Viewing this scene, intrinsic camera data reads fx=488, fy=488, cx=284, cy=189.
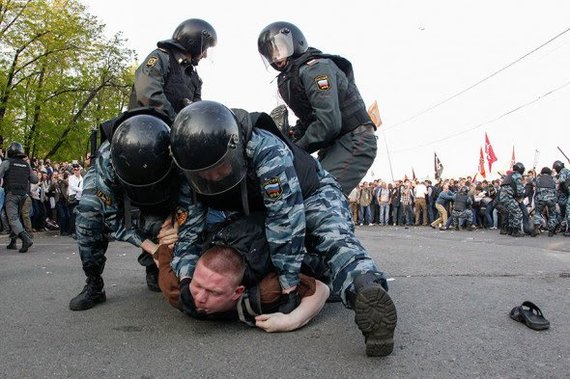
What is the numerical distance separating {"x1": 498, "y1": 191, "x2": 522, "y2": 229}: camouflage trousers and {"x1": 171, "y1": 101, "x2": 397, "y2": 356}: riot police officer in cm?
988

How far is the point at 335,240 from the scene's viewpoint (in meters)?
2.52

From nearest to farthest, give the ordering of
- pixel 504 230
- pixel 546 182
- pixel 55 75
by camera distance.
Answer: pixel 546 182 < pixel 504 230 < pixel 55 75

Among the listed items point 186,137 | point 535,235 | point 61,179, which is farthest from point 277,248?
point 535,235

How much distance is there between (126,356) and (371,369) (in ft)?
3.44

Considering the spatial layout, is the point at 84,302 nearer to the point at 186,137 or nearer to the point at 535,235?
the point at 186,137

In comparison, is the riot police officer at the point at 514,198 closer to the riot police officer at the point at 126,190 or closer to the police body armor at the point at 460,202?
the police body armor at the point at 460,202

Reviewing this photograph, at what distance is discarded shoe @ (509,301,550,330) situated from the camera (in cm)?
242

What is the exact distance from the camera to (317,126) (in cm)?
333

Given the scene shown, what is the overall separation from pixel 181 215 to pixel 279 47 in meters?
1.49

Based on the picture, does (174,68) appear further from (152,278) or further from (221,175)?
(221,175)

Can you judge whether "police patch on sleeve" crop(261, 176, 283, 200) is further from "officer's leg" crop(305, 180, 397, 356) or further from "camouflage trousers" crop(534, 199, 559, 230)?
"camouflage trousers" crop(534, 199, 559, 230)

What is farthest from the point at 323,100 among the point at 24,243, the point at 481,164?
the point at 481,164

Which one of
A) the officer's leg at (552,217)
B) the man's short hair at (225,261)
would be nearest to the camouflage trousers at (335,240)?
the man's short hair at (225,261)

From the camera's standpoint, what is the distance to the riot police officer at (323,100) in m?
3.30
